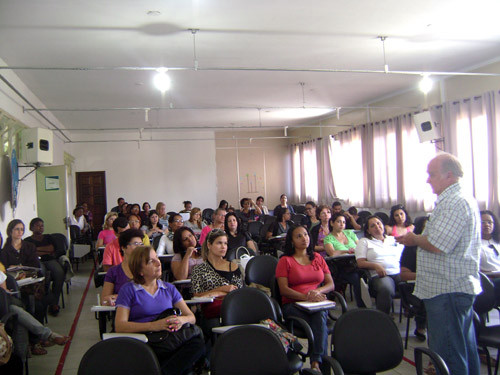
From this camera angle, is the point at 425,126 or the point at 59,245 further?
the point at 425,126

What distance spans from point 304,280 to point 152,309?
4.69 ft

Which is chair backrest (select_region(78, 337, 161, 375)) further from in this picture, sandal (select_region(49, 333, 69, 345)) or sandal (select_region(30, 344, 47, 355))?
sandal (select_region(49, 333, 69, 345))

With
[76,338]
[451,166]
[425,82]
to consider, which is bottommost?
[76,338]

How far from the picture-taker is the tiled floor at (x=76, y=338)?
375 cm

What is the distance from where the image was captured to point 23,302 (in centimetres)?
445

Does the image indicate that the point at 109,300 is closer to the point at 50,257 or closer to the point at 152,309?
the point at 152,309

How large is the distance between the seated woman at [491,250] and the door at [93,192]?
1178cm

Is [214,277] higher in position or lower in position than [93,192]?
lower

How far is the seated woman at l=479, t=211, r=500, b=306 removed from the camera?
12.6 ft

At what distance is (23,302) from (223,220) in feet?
9.64

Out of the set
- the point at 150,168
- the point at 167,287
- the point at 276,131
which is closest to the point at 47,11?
the point at 167,287

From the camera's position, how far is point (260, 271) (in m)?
4.28

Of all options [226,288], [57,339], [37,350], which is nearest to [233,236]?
[226,288]

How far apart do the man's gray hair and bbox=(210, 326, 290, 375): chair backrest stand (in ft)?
4.79
